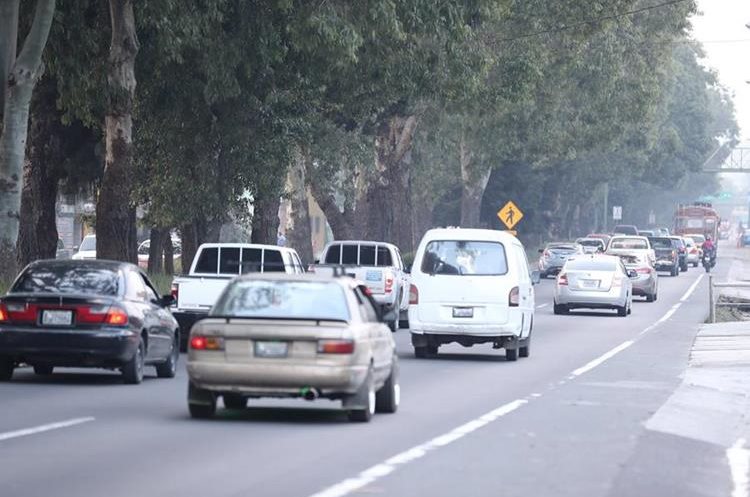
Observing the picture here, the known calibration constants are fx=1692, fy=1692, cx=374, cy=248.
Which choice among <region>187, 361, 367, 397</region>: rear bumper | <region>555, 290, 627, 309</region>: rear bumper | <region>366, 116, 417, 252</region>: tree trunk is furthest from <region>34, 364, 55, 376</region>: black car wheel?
<region>366, 116, 417, 252</region>: tree trunk

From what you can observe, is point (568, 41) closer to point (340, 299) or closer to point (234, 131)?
point (234, 131)

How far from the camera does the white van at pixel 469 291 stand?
26.3m

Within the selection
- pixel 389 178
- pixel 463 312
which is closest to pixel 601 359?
pixel 463 312

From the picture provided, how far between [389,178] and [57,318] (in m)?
38.7

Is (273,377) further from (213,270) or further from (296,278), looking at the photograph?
(213,270)

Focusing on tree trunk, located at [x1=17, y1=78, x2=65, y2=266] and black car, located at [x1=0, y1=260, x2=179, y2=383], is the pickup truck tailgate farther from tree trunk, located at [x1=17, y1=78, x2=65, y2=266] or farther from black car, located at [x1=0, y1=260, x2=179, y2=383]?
tree trunk, located at [x1=17, y1=78, x2=65, y2=266]

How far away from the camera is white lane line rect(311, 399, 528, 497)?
11.8 m

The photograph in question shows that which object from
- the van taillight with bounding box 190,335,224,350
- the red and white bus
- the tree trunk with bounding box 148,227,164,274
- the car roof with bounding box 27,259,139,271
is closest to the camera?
the van taillight with bounding box 190,335,224,350

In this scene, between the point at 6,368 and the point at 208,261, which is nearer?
the point at 6,368

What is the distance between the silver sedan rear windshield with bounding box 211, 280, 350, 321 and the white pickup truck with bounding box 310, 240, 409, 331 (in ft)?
63.7

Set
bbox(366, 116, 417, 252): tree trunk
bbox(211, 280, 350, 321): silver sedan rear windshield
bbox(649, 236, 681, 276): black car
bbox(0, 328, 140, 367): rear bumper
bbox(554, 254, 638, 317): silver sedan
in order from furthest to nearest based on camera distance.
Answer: bbox(649, 236, 681, 276): black car < bbox(366, 116, 417, 252): tree trunk < bbox(554, 254, 638, 317): silver sedan < bbox(0, 328, 140, 367): rear bumper < bbox(211, 280, 350, 321): silver sedan rear windshield

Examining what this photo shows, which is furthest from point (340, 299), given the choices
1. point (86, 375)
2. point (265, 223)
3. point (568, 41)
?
point (568, 41)

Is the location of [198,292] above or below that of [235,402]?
above

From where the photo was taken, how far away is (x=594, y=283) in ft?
139
